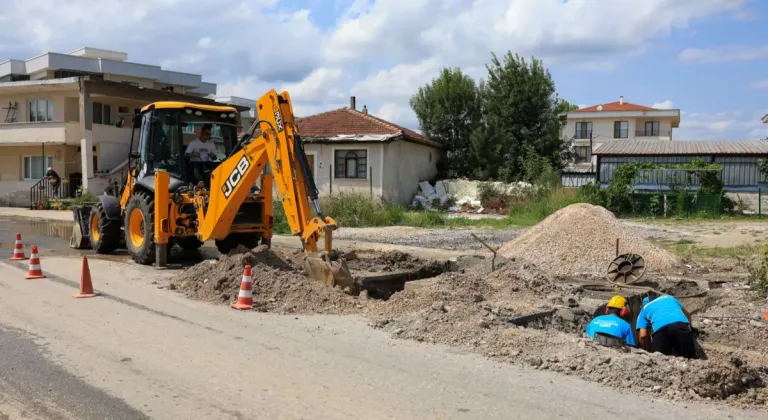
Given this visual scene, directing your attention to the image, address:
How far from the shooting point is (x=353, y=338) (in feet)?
24.2

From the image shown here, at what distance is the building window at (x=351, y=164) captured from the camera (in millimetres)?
30281

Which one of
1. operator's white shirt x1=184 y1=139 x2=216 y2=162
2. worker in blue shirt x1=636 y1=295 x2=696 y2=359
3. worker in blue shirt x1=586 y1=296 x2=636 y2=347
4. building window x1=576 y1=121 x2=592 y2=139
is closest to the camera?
worker in blue shirt x1=586 y1=296 x2=636 y2=347

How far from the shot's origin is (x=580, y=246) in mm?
13602

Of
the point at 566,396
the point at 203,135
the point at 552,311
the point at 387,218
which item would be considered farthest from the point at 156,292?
the point at 387,218

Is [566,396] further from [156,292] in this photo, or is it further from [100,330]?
[156,292]

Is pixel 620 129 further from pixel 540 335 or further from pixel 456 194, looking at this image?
pixel 540 335

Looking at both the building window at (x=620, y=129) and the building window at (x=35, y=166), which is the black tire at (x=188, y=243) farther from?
the building window at (x=620, y=129)

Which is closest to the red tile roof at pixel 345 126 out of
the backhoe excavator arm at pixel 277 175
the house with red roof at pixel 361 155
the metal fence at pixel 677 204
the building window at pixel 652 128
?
the house with red roof at pixel 361 155

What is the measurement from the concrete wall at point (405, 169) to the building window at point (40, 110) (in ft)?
58.8

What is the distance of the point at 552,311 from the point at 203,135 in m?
7.70

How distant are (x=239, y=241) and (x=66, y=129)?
76.4 feet

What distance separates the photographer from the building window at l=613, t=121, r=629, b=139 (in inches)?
2479

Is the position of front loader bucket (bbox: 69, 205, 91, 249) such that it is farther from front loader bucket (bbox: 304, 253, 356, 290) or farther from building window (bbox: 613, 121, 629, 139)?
building window (bbox: 613, 121, 629, 139)

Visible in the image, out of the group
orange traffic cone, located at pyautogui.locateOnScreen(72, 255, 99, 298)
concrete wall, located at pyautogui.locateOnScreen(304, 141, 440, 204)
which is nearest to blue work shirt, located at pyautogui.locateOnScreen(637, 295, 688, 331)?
orange traffic cone, located at pyautogui.locateOnScreen(72, 255, 99, 298)
